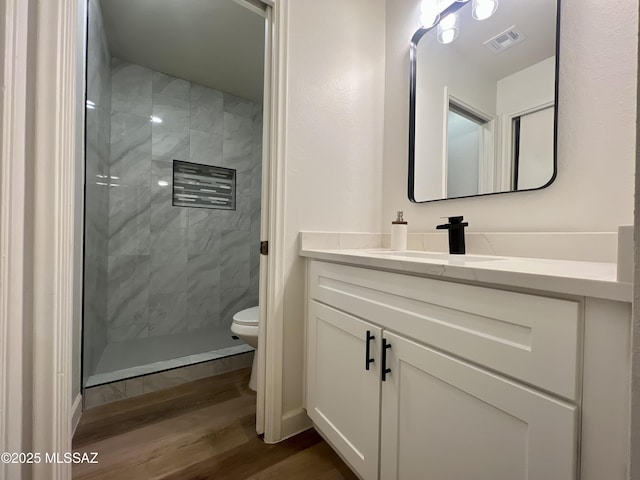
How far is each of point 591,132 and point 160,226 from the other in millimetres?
2731

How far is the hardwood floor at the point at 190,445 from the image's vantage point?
1059 millimetres

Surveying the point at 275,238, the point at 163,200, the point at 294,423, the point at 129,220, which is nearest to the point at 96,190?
the point at 129,220

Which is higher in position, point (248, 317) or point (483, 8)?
point (483, 8)

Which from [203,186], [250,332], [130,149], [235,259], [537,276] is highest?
[130,149]

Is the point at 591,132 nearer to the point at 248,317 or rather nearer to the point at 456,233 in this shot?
the point at 456,233

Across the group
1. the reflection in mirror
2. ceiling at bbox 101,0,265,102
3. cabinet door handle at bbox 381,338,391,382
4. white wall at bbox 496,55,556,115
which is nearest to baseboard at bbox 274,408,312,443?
cabinet door handle at bbox 381,338,391,382

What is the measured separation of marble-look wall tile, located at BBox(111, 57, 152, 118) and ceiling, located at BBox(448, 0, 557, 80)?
232 cm

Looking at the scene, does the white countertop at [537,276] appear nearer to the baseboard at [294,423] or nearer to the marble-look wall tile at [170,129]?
the baseboard at [294,423]

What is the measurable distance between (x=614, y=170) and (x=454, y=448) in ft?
2.96

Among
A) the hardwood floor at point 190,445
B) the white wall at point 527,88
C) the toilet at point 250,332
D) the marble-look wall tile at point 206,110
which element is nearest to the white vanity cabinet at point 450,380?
the hardwood floor at point 190,445

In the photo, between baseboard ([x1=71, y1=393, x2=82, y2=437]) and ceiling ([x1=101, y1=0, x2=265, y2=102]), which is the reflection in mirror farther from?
baseboard ([x1=71, y1=393, x2=82, y2=437])

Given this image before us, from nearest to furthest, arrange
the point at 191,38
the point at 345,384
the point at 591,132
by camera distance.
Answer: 1. the point at 591,132
2. the point at 345,384
3. the point at 191,38

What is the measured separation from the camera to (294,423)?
1278 mm

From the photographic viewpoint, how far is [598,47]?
2.78 feet
